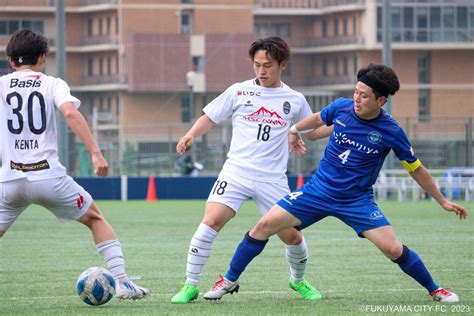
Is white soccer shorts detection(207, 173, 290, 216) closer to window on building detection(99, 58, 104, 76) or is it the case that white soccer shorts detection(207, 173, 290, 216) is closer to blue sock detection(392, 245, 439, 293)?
blue sock detection(392, 245, 439, 293)

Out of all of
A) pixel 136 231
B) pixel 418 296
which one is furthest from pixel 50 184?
pixel 136 231

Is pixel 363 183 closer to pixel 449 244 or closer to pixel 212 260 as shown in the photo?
pixel 212 260

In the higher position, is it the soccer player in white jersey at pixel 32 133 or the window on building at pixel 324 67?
the window on building at pixel 324 67

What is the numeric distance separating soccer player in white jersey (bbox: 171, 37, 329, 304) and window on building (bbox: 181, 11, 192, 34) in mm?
58540

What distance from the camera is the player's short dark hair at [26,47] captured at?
28.4 ft

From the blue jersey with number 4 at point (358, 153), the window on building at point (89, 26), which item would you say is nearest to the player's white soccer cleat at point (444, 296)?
the blue jersey with number 4 at point (358, 153)

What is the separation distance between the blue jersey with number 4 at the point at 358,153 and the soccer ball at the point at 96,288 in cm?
176

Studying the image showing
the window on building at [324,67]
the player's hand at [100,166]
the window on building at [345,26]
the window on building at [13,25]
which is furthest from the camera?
the window on building at [324,67]

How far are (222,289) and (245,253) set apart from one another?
1.11ft

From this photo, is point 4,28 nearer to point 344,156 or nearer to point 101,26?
point 101,26

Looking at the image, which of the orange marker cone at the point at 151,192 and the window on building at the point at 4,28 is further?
the window on building at the point at 4,28

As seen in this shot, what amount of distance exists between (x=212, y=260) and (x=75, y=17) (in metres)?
56.6

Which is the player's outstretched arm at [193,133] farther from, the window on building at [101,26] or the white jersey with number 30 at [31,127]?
the window on building at [101,26]

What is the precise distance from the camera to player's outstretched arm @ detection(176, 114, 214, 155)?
9.19 meters
